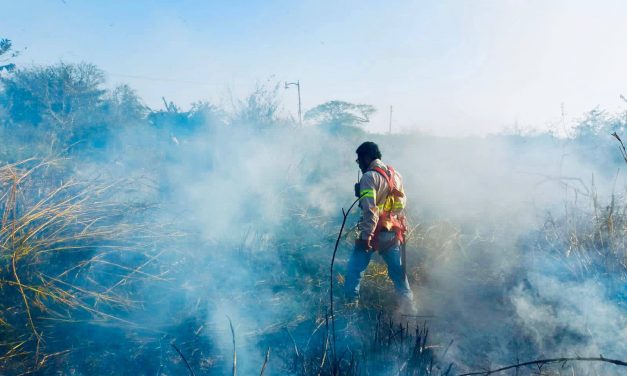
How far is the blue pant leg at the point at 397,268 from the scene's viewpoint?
3662mm

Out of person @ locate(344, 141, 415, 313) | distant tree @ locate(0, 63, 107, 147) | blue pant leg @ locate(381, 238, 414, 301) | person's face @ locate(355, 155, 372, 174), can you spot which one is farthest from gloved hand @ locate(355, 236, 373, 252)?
distant tree @ locate(0, 63, 107, 147)

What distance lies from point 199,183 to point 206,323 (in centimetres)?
262

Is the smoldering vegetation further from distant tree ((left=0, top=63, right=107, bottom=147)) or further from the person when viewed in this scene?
distant tree ((left=0, top=63, right=107, bottom=147))

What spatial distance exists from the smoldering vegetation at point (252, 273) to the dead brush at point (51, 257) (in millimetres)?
18

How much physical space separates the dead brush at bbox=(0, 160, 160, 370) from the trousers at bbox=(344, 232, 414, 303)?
7.37ft

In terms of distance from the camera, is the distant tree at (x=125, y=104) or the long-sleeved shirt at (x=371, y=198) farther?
the distant tree at (x=125, y=104)

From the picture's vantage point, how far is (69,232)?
331 cm

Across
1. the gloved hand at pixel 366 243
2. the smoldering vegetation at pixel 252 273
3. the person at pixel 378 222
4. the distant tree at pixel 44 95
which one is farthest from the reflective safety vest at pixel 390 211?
the distant tree at pixel 44 95

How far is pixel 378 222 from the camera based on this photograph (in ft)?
12.0

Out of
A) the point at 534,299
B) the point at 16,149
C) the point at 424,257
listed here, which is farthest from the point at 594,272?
the point at 16,149

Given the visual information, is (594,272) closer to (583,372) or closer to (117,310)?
(583,372)

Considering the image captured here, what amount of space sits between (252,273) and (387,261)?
1.84 m

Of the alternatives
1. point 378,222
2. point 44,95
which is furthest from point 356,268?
point 44,95

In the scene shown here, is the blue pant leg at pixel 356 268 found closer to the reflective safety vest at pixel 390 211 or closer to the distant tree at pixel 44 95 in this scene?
the reflective safety vest at pixel 390 211
